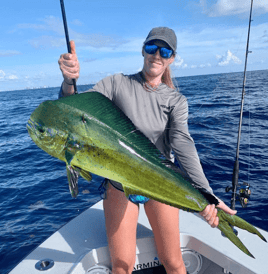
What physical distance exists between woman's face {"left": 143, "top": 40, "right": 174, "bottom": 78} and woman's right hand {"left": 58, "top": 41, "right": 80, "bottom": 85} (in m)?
0.65

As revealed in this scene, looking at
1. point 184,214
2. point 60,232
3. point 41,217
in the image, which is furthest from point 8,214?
point 184,214

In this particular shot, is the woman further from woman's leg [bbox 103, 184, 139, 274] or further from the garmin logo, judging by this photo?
the garmin logo

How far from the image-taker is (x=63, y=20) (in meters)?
1.38

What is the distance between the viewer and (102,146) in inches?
45.1

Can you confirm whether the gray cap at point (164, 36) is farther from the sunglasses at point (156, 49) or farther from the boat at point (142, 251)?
the boat at point (142, 251)

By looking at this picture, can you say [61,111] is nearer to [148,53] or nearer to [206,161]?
[148,53]

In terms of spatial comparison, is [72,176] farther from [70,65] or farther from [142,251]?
[142,251]

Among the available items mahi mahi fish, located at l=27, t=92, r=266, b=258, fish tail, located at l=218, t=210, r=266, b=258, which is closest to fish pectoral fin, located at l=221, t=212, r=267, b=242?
fish tail, located at l=218, t=210, r=266, b=258

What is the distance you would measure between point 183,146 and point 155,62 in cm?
68

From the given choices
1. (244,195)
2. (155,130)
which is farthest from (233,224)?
(244,195)

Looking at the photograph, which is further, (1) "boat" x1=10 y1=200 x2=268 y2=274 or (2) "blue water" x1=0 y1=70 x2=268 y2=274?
(2) "blue water" x1=0 y1=70 x2=268 y2=274

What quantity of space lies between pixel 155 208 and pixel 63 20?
165 centimetres

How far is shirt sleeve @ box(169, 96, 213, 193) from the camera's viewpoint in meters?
1.83

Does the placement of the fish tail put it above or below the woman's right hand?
below
